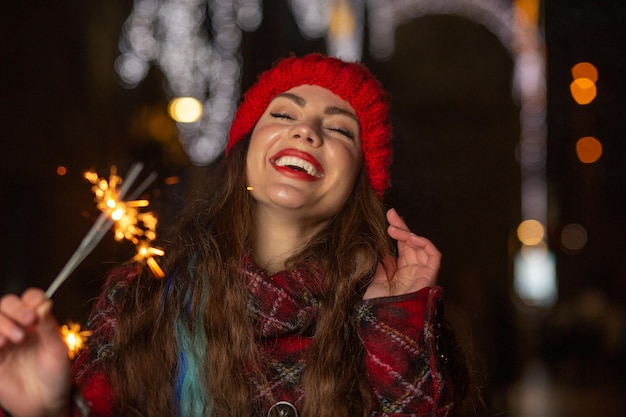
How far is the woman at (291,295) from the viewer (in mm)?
1828

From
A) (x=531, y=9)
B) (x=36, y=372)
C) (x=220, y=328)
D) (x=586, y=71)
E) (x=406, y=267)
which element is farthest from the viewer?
(x=531, y=9)

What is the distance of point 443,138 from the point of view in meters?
5.43

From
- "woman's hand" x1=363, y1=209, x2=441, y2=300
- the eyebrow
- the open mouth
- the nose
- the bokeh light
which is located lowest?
"woman's hand" x1=363, y1=209, x2=441, y2=300

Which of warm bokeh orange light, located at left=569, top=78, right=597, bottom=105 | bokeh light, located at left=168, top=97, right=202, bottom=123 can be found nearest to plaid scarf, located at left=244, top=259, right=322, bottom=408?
bokeh light, located at left=168, top=97, right=202, bottom=123

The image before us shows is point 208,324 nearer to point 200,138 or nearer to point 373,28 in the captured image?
point 200,138

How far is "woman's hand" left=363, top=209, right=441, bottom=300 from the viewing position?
1.96 metres

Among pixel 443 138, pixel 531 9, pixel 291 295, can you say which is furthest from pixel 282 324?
pixel 531 9

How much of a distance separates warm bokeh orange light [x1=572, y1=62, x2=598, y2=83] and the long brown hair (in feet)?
10.8

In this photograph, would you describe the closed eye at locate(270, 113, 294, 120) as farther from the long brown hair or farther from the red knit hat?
the long brown hair

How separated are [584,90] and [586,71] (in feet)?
1.33

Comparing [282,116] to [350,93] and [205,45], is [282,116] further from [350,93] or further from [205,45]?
[205,45]

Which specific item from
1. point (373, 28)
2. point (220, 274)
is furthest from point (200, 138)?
point (220, 274)

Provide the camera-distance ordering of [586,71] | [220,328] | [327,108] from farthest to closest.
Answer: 1. [586,71]
2. [327,108]
3. [220,328]

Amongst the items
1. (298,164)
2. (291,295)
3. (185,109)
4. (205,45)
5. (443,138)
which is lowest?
(291,295)
